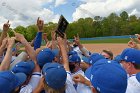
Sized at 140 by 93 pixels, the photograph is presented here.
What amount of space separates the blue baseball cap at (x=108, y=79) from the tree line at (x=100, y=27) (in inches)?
3022

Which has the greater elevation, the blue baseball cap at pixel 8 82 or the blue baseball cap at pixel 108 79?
the blue baseball cap at pixel 108 79

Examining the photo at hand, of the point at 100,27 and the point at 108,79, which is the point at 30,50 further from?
the point at 100,27

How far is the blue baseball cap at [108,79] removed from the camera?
2617mm

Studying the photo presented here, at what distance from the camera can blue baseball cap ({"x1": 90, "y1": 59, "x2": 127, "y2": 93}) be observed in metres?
2.62

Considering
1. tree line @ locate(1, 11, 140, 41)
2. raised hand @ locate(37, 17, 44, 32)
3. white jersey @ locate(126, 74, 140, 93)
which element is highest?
raised hand @ locate(37, 17, 44, 32)

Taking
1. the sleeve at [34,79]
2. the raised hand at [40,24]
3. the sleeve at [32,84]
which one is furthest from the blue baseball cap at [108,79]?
the raised hand at [40,24]

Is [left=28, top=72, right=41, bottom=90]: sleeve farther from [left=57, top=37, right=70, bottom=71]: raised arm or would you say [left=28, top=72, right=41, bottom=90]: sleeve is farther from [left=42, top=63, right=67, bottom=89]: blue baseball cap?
[left=42, top=63, right=67, bottom=89]: blue baseball cap

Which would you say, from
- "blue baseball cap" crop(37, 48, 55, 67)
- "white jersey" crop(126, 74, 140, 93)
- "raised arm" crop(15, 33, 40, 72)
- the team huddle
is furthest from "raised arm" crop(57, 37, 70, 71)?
"white jersey" crop(126, 74, 140, 93)

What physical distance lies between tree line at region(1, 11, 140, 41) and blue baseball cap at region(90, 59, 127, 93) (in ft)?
252

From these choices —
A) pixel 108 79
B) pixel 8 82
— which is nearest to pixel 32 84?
pixel 8 82

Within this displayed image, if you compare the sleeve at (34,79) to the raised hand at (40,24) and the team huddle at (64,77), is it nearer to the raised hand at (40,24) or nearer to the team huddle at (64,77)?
the team huddle at (64,77)

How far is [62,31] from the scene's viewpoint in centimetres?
586

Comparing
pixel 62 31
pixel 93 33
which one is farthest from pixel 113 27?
pixel 62 31

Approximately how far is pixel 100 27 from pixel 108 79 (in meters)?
87.5
